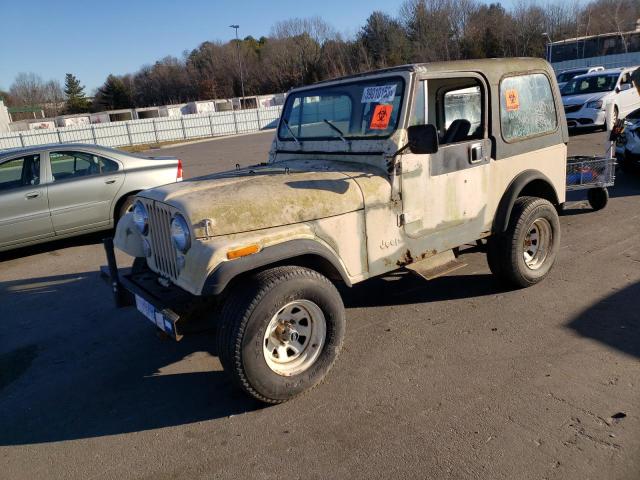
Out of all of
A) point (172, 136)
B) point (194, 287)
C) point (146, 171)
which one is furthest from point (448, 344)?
point (172, 136)

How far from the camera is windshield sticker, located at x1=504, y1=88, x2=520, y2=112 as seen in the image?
14.8 feet

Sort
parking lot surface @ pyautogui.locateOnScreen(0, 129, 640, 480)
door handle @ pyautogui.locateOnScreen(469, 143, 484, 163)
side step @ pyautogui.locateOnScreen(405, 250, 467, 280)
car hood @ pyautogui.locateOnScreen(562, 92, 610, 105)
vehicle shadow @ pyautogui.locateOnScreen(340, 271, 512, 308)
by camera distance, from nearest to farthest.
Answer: parking lot surface @ pyautogui.locateOnScreen(0, 129, 640, 480) → side step @ pyautogui.locateOnScreen(405, 250, 467, 280) → door handle @ pyautogui.locateOnScreen(469, 143, 484, 163) → vehicle shadow @ pyautogui.locateOnScreen(340, 271, 512, 308) → car hood @ pyautogui.locateOnScreen(562, 92, 610, 105)

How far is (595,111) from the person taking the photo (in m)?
14.5

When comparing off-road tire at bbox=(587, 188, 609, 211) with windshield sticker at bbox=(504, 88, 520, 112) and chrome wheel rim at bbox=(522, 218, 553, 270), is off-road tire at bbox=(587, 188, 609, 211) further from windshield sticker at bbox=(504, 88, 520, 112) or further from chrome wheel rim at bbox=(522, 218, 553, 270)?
windshield sticker at bbox=(504, 88, 520, 112)

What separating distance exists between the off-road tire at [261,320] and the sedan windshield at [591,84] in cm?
1604

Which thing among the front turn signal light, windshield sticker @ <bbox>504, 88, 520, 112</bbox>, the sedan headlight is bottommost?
the front turn signal light

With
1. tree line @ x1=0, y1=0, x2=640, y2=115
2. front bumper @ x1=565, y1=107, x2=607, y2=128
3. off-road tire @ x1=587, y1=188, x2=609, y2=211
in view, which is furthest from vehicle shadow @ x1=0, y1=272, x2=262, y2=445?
tree line @ x1=0, y1=0, x2=640, y2=115

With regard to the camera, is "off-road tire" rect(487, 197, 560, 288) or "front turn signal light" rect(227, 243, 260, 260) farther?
"off-road tire" rect(487, 197, 560, 288)

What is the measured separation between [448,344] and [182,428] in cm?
204

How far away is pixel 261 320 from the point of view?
3.08 m

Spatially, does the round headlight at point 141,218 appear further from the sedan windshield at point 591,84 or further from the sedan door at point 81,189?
the sedan windshield at point 591,84

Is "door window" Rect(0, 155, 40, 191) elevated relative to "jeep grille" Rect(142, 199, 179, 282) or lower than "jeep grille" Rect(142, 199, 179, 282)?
elevated

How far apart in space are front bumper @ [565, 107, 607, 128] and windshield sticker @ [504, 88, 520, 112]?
1177 centimetres

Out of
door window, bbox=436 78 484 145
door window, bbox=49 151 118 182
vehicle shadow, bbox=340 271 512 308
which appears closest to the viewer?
door window, bbox=436 78 484 145
